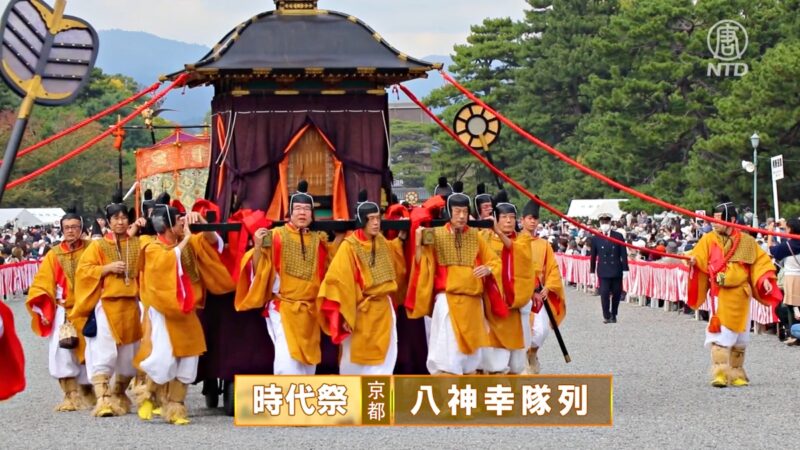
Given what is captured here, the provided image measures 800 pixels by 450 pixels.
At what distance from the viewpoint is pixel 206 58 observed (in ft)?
45.8

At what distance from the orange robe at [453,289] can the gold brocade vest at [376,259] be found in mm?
365

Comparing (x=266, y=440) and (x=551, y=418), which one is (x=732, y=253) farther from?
(x=266, y=440)

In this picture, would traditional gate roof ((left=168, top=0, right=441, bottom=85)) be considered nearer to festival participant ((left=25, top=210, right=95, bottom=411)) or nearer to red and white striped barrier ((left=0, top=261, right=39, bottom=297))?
festival participant ((left=25, top=210, right=95, bottom=411))

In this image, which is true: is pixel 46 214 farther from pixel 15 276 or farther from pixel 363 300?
pixel 363 300

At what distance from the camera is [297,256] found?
42.1ft

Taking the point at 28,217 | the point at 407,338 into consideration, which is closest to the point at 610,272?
the point at 407,338

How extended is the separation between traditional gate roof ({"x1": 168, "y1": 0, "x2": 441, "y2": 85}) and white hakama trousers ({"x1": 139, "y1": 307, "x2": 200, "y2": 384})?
2272 millimetres

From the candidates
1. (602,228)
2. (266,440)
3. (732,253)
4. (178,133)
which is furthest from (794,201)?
(266,440)

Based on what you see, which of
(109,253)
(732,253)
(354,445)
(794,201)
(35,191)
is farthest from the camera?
(35,191)

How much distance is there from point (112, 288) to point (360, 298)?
2.16m

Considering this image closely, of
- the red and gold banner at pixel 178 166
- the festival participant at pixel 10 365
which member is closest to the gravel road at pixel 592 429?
the festival participant at pixel 10 365

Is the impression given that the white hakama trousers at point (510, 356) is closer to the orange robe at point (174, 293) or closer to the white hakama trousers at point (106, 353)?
the orange robe at point (174, 293)

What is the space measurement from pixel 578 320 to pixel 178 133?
271 inches

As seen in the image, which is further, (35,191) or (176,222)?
(35,191)
